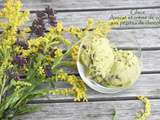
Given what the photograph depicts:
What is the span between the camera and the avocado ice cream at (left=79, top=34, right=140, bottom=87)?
151cm

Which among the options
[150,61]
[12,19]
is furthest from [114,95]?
[12,19]

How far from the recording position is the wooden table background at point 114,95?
60.7 inches

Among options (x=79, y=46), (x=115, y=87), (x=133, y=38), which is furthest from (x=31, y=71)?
(x=133, y=38)

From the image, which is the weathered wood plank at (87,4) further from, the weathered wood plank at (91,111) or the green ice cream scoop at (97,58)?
the weathered wood plank at (91,111)

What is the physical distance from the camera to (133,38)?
65.4 inches

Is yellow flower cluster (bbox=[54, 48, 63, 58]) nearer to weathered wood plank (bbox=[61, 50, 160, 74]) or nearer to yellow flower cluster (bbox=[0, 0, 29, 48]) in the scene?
yellow flower cluster (bbox=[0, 0, 29, 48])

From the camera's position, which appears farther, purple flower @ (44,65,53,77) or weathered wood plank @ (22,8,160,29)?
weathered wood plank @ (22,8,160,29)

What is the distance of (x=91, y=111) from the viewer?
1.55 meters

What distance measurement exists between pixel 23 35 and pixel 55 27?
119 mm

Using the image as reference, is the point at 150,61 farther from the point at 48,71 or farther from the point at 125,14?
the point at 48,71

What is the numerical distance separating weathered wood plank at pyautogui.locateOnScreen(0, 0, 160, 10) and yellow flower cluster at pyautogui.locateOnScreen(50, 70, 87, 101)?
0.34 m

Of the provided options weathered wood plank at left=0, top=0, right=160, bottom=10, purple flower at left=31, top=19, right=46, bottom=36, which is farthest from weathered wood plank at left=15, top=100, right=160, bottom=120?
weathered wood plank at left=0, top=0, right=160, bottom=10

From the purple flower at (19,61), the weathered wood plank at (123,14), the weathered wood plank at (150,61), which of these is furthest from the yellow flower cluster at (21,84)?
the weathered wood plank at (150,61)

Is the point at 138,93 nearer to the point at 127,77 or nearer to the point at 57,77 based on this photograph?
the point at 127,77
